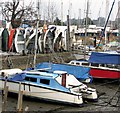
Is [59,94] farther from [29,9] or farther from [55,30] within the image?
[29,9]

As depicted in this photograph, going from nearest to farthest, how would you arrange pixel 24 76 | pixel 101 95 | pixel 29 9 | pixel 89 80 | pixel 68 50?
pixel 24 76 → pixel 101 95 → pixel 89 80 → pixel 68 50 → pixel 29 9

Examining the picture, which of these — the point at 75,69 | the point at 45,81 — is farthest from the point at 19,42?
the point at 45,81

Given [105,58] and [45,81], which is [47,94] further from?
[105,58]

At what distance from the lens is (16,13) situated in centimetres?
4328

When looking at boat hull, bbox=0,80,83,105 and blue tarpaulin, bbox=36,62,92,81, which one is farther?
blue tarpaulin, bbox=36,62,92,81

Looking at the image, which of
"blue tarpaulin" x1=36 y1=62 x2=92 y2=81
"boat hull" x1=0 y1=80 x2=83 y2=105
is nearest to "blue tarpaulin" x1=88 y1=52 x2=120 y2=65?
"blue tarpaulin" x1=36 y1=62 x2=92 y2=81

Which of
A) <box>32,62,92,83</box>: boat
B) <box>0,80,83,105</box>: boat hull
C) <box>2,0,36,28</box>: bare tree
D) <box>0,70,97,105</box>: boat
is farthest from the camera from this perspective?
<box>2,0,36,28</box>: bare tree

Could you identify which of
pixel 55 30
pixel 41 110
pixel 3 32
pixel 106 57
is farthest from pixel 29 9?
pixel 41 110

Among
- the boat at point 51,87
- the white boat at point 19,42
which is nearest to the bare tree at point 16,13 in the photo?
the white boat at point 19,42

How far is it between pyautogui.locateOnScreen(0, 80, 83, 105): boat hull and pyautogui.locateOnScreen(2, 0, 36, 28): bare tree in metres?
26.4

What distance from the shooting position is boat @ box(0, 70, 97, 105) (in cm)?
1541

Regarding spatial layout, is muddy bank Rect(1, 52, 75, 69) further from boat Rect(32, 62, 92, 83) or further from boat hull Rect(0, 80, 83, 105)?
boat hull Rect(0, 80, 83, 105)

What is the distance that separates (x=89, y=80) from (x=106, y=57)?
2.35 meters

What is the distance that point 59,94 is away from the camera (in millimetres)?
15508
